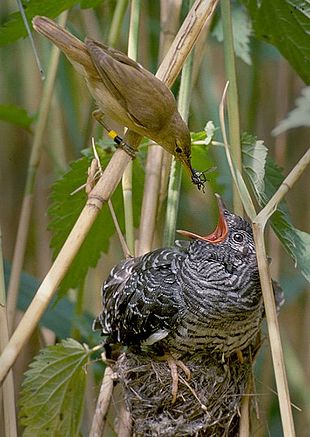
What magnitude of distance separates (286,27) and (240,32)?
12.2 inches

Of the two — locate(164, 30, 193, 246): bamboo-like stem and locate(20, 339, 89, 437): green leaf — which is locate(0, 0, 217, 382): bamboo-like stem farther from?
locate(20, 339, 89, 437): green leaf

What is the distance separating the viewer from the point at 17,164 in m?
2.68

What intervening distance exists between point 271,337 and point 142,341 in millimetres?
482

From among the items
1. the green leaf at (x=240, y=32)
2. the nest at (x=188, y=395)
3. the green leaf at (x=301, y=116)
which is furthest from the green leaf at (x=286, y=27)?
the green leaf at (x=301, y=116)

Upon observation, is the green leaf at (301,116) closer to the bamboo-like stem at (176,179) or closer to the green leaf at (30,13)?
the bamboo-like stem at (176,179)

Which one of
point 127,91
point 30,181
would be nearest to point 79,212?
point 30,181

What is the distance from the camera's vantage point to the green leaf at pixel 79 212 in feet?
5.56

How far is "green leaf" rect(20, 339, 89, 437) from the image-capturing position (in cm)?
160

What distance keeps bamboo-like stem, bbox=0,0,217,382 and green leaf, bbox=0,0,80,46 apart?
307 mm

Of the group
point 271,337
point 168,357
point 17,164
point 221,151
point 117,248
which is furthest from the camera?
point 17,164

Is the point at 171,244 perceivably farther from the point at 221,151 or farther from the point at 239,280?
the point at 221,151

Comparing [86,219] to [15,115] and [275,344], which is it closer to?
[275,344]

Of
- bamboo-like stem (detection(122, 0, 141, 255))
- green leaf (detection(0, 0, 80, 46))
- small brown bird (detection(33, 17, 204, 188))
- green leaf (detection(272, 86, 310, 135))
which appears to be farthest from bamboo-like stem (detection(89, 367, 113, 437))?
green leaf (detection(272, 86, 310, 135))

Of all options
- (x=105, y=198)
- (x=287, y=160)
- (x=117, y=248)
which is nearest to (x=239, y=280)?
(x=105, y=198)
